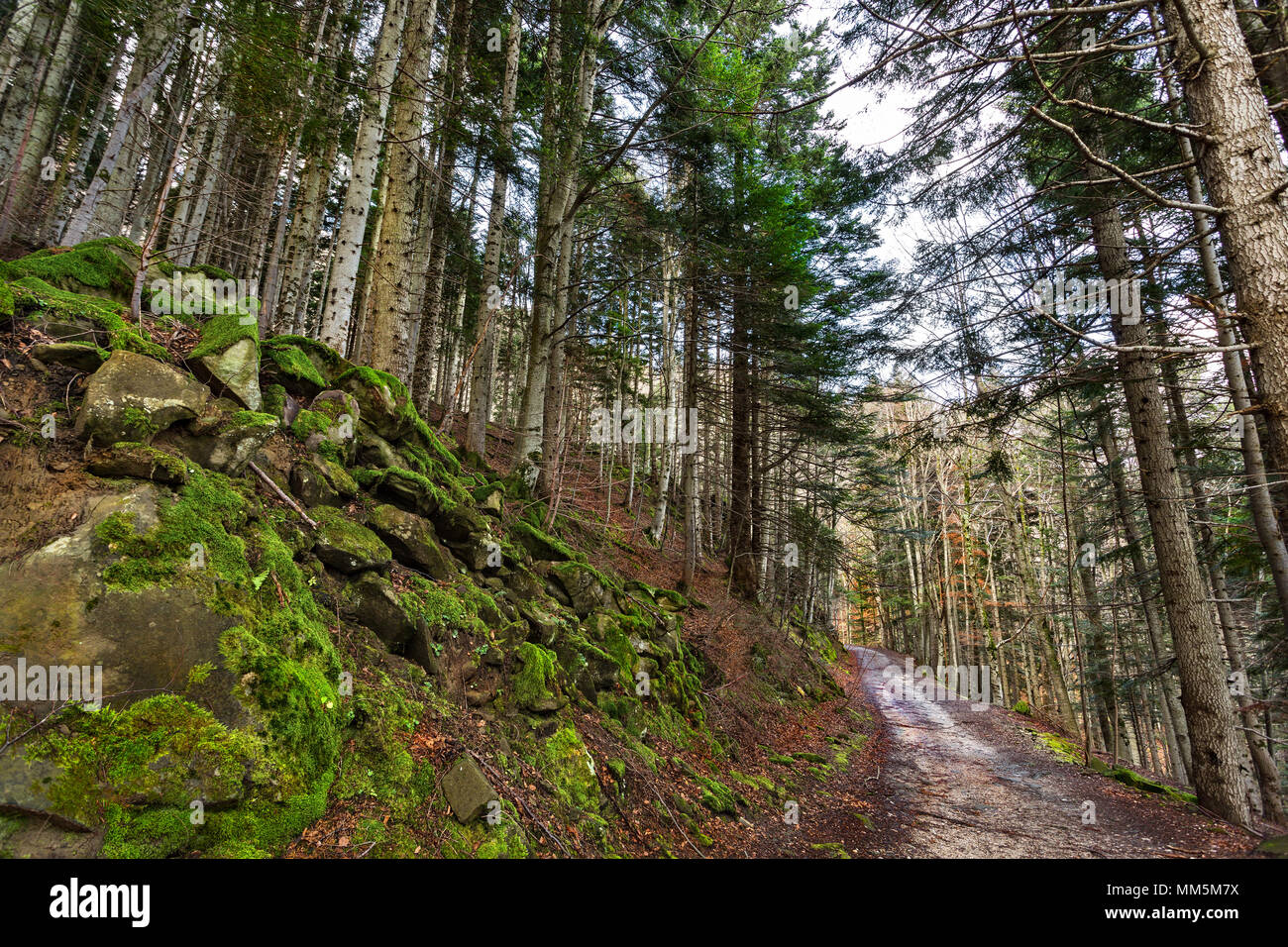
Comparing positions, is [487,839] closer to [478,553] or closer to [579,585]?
[478,553]

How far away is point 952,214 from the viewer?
6.82 metres

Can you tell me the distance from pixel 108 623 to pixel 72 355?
7.03 feet

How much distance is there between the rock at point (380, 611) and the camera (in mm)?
3805

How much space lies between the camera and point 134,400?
312 centimetres

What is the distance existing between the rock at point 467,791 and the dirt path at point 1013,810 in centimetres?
447

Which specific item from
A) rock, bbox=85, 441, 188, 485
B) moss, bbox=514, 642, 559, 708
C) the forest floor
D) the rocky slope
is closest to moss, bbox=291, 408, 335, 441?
the rocky slope

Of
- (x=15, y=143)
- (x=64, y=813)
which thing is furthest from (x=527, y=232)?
(x=64, y=813)

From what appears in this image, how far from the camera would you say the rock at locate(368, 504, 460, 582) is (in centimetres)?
460

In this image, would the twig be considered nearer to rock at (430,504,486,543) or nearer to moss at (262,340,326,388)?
moss at (262,340,326,388)

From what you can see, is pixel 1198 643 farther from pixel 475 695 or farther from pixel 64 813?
pixel 64 813

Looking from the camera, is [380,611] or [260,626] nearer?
[260,626]

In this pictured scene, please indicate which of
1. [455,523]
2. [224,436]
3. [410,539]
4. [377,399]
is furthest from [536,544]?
[224,436]
